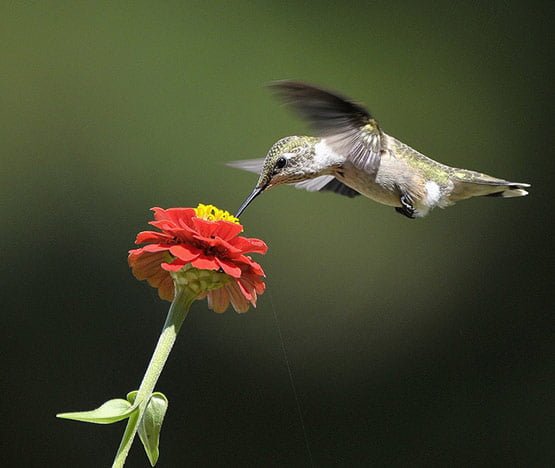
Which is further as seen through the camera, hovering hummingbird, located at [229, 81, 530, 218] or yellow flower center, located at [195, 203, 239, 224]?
hovering hummingbird, located at [229, 81, 530, 218]

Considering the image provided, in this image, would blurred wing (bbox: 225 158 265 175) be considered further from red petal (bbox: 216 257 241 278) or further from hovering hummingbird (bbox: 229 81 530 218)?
red petal (bbox: 216 257 241 278)

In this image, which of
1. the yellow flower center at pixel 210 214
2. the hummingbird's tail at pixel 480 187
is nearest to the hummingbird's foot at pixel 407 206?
the hummingbird's tail at pixel 480 187

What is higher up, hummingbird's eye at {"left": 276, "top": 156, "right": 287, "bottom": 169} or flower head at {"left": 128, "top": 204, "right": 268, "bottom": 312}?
hummingbird's eye at {"left": 276, "top": 156, "right": 287, "bottom": 169}

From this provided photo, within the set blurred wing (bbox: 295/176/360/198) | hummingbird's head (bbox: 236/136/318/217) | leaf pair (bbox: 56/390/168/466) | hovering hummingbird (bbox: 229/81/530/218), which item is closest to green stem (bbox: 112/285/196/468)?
leaf pair (bbox: 56/390/168/466)

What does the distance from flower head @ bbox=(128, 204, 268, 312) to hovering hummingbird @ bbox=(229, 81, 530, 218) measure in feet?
0.97

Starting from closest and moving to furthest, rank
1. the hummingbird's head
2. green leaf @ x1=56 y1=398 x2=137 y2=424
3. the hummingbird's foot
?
green leaf @ x1=56 y1=398 x2=137 y2=424, the hummingbird's head, the hummingbird's foot

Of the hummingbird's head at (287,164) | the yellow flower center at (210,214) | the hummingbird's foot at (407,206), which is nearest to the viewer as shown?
the yellow flower center at (210,214)

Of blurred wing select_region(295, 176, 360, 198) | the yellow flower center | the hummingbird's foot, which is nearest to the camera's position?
the yellow flower center

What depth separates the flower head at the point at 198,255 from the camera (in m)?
0.89

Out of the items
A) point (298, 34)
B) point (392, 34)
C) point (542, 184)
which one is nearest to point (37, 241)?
point (298, 34)

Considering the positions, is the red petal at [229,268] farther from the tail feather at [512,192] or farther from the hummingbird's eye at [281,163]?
the tail feather at [512,192]

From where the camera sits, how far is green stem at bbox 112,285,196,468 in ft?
2.58

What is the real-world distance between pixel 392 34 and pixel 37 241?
1.29 metres

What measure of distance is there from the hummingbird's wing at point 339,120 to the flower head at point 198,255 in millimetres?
294
